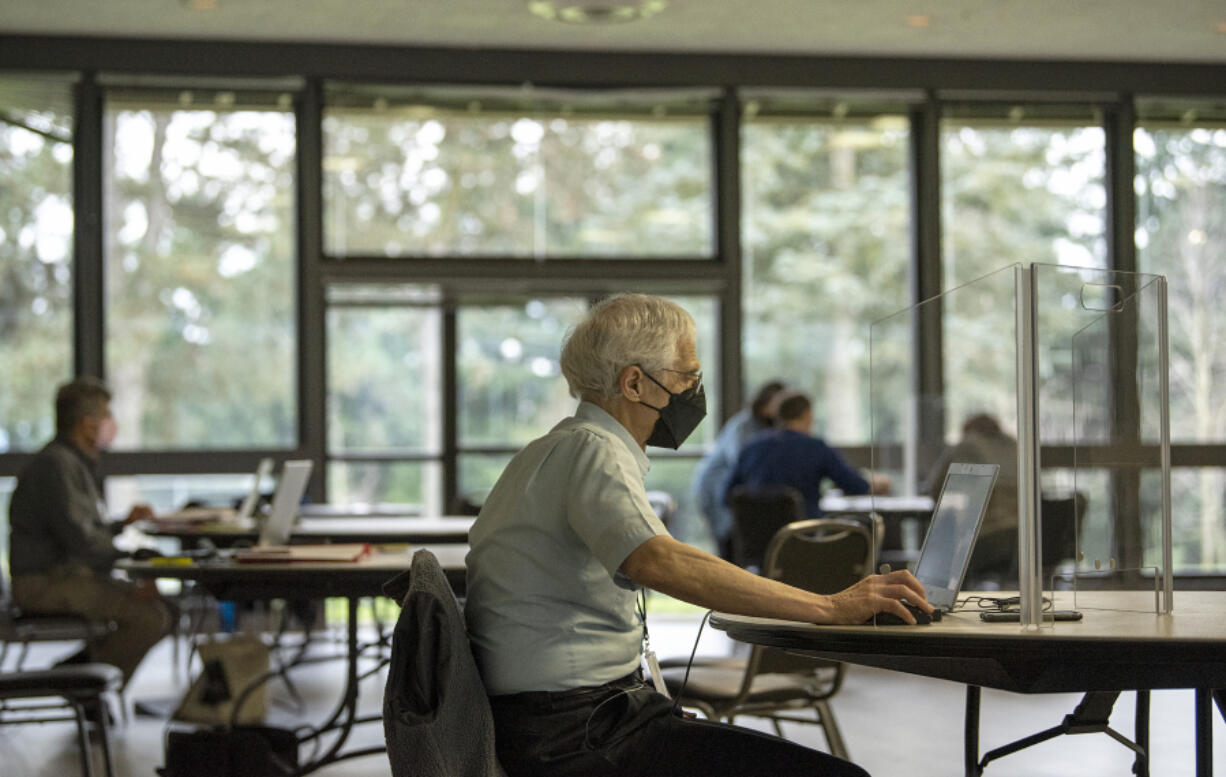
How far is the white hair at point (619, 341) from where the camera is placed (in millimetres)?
2074

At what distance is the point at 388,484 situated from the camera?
817 centimetres

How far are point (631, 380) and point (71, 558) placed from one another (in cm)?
369

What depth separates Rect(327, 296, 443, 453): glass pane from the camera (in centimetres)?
814

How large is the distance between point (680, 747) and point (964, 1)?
624cm

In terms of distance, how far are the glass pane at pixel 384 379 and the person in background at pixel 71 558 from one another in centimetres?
293

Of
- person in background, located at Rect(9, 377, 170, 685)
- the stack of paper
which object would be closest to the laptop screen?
the stack of paper

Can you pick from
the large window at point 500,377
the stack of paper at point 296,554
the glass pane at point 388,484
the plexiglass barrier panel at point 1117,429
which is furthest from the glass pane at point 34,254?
the plexiglass barrier panel at point 1117,429

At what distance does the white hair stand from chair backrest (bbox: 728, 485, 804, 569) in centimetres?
398

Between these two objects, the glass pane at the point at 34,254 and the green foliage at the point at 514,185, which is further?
the green foliage at the point at 514,185

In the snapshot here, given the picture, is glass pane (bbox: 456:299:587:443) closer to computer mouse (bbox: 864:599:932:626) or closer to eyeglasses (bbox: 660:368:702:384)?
eyeglasses (bbox: 660:368:702:384)

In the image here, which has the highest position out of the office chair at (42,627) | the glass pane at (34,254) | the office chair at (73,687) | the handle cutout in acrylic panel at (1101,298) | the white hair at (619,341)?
the glass pane at (34,254)

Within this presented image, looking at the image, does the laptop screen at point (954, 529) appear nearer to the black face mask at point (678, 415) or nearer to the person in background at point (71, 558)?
the black face mask at point (678, 415)

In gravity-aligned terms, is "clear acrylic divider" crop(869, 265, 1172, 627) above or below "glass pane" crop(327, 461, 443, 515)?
above

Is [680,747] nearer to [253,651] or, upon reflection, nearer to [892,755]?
[892,755]
